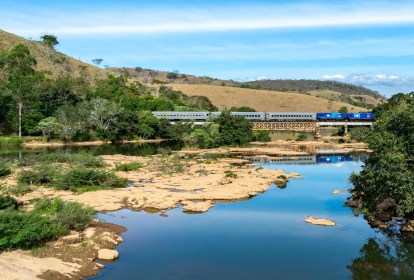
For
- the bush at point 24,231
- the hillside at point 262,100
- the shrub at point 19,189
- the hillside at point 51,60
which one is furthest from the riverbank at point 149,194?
the hillside at point 262,100

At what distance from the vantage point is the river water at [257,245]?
65.8 ft

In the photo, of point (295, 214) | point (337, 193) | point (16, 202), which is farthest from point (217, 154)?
point (16, 202)

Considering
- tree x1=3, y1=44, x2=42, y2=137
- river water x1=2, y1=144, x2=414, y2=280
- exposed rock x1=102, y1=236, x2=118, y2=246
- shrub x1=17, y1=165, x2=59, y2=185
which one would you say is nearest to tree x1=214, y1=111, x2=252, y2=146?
tree x1=3, y1=44, x2=42, y2=137

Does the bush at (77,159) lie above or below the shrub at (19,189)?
above

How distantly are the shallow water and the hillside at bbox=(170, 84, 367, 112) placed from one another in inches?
4548

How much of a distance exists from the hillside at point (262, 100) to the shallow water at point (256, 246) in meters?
116

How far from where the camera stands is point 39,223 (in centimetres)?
2153

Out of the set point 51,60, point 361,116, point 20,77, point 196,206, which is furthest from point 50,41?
point 196,206

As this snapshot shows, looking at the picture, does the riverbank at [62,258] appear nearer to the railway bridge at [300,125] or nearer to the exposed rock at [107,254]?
the exposed rock at [107,254]

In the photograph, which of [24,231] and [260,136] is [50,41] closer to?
[260,136]

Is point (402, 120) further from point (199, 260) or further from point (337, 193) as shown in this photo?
point (199, 260)

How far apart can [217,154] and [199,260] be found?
4421cm

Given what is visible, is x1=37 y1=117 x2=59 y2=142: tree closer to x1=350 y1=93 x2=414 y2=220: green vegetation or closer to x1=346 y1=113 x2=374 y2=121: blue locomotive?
x1=350 y1=93 x2=414 y2=220: green vegetation

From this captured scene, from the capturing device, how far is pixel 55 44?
141 meters
